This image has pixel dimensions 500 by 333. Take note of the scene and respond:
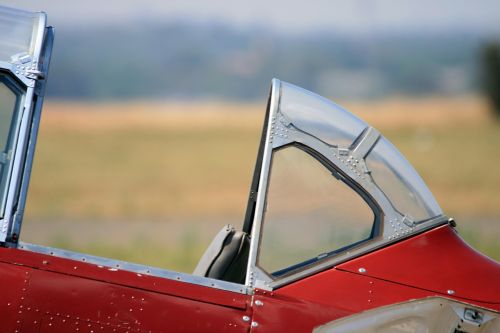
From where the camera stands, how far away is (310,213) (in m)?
4.86

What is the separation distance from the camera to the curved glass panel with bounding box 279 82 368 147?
4684mm

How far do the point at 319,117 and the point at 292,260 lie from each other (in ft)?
2.77

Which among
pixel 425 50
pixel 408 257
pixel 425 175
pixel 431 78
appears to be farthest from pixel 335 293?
pixel 425 50

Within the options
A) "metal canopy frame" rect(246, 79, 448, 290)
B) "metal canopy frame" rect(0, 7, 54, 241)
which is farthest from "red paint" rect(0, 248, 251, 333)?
"metal canopy frame" rect(246, 79, 448, 290)

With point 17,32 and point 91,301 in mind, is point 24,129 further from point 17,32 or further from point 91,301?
point 91,301

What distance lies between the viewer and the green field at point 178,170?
17438 millimetres

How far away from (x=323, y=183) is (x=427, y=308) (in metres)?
0.89

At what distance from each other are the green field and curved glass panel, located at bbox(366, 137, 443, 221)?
29.0ft

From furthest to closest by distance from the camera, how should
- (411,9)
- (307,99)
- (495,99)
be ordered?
(411,9)
(495,99)
(307,99)

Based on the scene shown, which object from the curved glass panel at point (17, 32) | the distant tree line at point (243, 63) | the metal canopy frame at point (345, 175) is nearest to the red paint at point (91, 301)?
the metal canopy frame at point (345, 175)

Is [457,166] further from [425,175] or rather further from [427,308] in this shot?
[427,308]

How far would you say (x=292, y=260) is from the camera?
4867 millimetres

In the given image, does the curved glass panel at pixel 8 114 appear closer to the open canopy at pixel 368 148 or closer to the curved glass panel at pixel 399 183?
the open canopy at pixel 368 148

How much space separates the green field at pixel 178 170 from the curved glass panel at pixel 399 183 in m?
8.85
